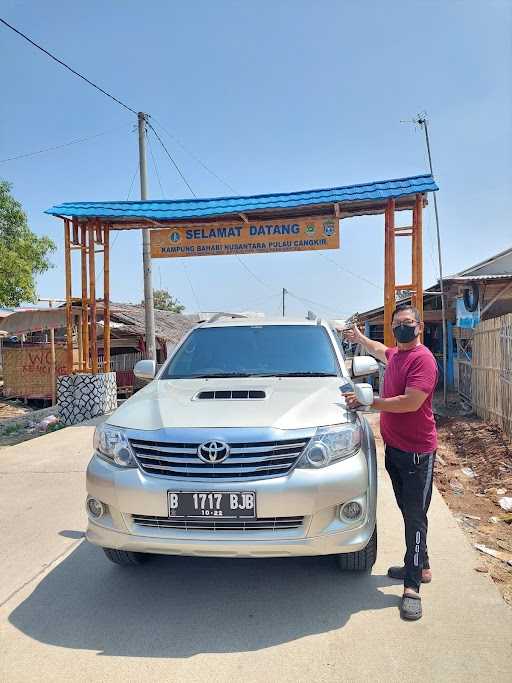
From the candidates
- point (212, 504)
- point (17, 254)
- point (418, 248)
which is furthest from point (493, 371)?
point (17, 254)

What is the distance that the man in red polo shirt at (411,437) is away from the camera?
10.5ft

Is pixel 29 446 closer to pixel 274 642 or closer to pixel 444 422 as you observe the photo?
pixel 274 642

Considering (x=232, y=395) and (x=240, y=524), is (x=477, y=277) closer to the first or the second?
(x=232, y=395)

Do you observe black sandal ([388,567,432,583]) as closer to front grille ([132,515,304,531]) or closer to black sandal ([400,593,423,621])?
black sandal ([400,593,423,621])

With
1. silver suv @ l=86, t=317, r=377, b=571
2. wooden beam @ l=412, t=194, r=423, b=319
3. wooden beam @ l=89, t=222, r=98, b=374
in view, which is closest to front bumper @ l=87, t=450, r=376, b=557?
silver suv @ l=86, t=317, r=377, b=571

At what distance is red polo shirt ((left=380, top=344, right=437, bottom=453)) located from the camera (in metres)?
3.24

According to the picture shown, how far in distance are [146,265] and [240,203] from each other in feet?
17.8

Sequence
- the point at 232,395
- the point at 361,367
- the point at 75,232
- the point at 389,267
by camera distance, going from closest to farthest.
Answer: the point at 232,395, the point at 361,367, the point at 389,267, the point at 75,232

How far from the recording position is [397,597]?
3.33m

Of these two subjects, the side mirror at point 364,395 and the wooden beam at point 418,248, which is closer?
the side mirror at point 364,395

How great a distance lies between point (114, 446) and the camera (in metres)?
3.26

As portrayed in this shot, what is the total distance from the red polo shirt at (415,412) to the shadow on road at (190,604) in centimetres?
94

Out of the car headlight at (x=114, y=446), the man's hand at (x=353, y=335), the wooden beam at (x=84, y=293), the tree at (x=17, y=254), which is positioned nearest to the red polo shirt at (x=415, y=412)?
the man's hand at (x=353, y=335)

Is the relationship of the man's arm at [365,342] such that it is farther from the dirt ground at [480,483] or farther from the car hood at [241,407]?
the dirt ground at [480,483]
